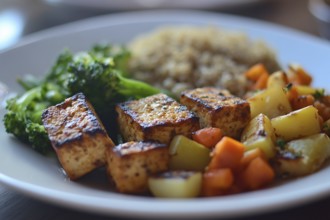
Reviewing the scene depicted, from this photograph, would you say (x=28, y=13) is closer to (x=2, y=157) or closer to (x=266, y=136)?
(x=2, y=157)

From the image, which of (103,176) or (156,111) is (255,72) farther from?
(103,176)

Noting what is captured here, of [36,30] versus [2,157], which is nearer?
[2,157]

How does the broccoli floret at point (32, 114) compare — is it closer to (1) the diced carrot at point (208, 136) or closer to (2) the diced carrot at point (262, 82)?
(1) the diced carrot at point (208, 136)

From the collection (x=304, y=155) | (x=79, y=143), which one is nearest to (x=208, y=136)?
(x=304, y=155)

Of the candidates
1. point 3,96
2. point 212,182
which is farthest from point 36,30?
point 212,182

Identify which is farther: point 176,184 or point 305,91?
point 305,91

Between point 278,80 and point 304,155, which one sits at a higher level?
point 278,80

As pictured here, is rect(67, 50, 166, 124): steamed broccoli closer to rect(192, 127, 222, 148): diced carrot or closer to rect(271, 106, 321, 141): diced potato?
rect(192, 127, 222, 148): diced carrot
